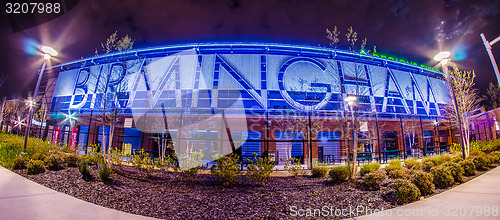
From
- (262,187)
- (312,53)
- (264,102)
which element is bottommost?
(262,187)

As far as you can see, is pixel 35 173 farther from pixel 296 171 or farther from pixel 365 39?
pixel 365 39

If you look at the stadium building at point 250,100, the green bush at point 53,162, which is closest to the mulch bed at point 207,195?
the green bush at point 53,162

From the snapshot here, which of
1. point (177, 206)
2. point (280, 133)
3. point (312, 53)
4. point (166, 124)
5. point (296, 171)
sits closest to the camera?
point (177, 206)

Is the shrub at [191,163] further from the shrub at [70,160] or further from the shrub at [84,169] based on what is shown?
the shrub at [70,160]

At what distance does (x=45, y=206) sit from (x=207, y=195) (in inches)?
120

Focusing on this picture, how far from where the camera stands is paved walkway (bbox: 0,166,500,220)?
10.7ft

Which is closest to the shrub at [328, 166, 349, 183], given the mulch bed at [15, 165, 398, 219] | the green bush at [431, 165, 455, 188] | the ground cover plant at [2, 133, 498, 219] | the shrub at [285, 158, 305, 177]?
the ground cover plant at [2, 133, 498, 219]

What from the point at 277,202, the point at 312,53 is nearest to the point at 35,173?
the point at 277,202

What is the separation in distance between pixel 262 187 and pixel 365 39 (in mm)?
7697

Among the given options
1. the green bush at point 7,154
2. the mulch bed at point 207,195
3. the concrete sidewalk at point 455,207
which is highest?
the green bush at point 7,154

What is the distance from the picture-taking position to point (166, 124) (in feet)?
65.7

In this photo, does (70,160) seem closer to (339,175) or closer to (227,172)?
(227,172)

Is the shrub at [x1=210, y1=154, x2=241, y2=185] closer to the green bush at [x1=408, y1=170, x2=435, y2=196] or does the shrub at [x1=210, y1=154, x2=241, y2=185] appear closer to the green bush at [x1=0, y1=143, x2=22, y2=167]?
the green bush at [x1=408, y1=170, x2=435, y2=196]

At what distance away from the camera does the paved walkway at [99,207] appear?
3.27 m
